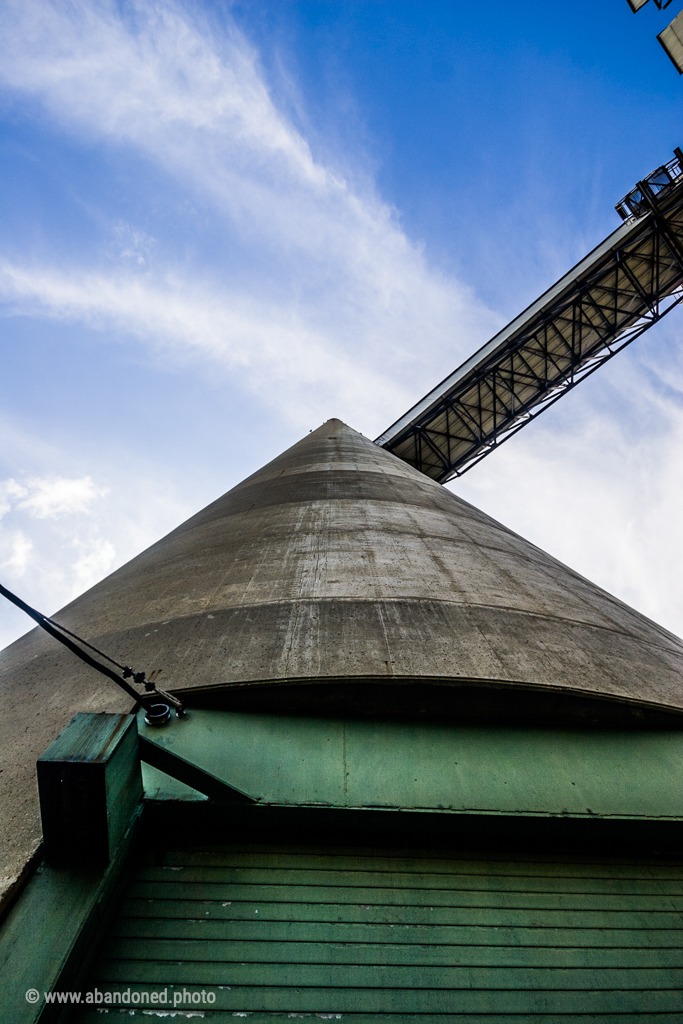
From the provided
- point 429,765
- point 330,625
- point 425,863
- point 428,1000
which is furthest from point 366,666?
point 428,1000

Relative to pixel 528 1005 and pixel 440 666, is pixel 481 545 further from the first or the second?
pixel 528 1005

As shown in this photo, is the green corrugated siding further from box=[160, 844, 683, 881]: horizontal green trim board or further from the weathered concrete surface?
the weathered concrete surface

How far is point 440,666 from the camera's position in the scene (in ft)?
9.76

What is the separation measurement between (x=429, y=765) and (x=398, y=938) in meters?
0.73

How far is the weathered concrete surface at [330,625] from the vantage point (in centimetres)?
294

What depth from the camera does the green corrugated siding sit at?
79.2 inches

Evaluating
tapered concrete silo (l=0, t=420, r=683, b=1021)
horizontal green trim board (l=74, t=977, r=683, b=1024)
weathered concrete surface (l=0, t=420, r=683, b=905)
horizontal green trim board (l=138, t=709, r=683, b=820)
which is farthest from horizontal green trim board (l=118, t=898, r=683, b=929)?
weathered concrete surface (l=0, t=420, r=683, b=905)

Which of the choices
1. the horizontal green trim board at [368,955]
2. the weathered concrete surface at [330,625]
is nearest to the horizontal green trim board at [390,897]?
the horizontal green trim board at [368,955]

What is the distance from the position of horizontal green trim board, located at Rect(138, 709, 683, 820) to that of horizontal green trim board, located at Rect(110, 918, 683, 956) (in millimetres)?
445

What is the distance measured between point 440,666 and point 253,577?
173cm

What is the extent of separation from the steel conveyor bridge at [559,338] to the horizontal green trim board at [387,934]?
15660 mm

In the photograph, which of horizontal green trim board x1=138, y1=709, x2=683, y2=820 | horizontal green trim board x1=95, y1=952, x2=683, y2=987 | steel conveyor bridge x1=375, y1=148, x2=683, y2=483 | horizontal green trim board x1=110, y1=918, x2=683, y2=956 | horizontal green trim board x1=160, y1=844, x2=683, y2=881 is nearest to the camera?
horizontal green trim board x1=95, y1=952, x2=683, y2=987

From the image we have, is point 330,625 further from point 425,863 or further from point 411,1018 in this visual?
point 411,1018

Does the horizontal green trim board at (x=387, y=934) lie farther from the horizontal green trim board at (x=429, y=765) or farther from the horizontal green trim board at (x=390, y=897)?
the horizontal green trim board at (x=429, y=765)
